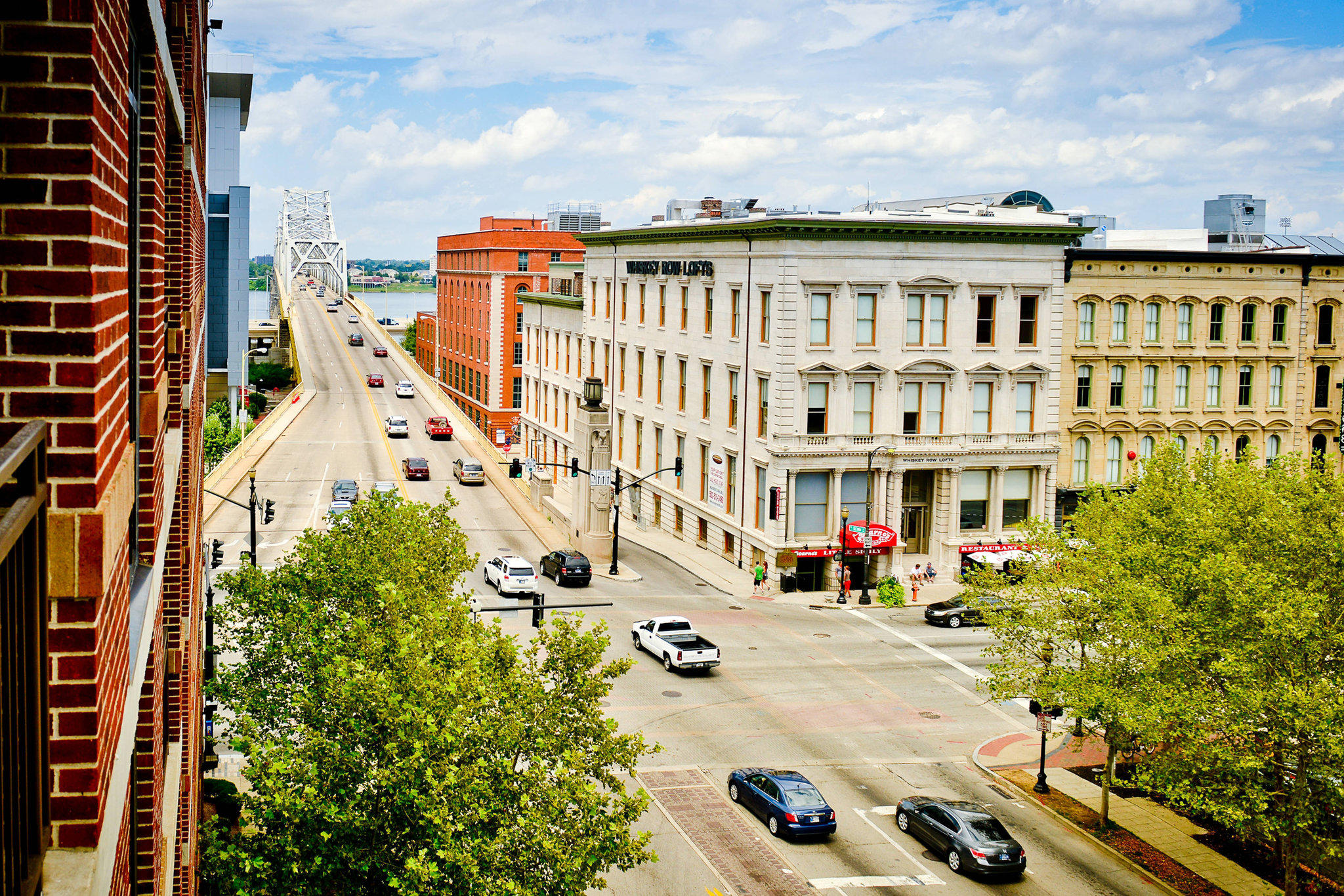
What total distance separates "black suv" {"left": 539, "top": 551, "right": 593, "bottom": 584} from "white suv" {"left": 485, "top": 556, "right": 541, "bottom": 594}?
1766 millimetres

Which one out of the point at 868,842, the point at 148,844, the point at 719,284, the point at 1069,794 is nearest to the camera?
the point at 148,844

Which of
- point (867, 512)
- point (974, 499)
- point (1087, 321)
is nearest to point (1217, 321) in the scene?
point (1087, 321)

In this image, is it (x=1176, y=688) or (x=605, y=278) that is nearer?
(x=1176, y=688)

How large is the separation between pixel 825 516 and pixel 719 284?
43.5 ft

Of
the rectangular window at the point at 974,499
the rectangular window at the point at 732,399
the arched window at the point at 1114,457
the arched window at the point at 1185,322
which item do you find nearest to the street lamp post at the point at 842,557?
the rectangular window at the point at 974,499

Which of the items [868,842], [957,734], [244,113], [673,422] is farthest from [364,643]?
[244,113]

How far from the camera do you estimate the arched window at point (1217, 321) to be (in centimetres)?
6147

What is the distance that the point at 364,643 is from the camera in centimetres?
1812

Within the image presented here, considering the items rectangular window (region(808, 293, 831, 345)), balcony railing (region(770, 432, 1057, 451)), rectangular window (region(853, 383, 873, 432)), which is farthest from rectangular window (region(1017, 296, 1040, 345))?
rectangular window (region(808, 293, 831, 345))

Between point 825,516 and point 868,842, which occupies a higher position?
point 825,516

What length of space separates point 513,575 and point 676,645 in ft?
37.3

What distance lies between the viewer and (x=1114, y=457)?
2397 inches

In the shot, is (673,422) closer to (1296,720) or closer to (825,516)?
(825,516)

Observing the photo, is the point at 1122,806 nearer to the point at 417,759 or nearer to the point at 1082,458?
the point at 417,759
